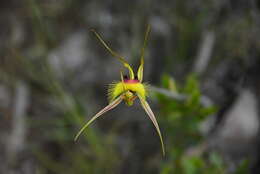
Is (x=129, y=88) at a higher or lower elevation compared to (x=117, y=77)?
lower

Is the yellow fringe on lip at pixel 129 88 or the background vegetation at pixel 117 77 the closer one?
the yellow fringe on lip at pixel 129 88

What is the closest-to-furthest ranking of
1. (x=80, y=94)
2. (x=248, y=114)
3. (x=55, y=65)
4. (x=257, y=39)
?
(x=257, y=39)
(x=248, y=114)
(x=80, y=94)
(x=55, y=65)

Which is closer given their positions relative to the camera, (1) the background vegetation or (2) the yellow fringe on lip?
(2) the yellow fringe on lip

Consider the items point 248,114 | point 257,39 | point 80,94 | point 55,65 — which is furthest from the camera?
point 55,65

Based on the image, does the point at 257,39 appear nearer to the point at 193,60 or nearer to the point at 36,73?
the point at 193,60

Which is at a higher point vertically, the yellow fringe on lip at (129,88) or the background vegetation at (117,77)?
the background vegetation at (117,77)

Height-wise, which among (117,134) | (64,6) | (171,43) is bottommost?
(117,134)

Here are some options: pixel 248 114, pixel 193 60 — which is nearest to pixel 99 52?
pixel 193 60

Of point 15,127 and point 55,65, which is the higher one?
point 55,65

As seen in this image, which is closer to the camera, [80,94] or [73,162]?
[73,162]

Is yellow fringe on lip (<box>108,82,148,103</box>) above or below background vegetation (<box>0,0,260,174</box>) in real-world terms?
below

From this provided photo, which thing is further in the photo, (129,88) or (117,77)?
(117,77)
